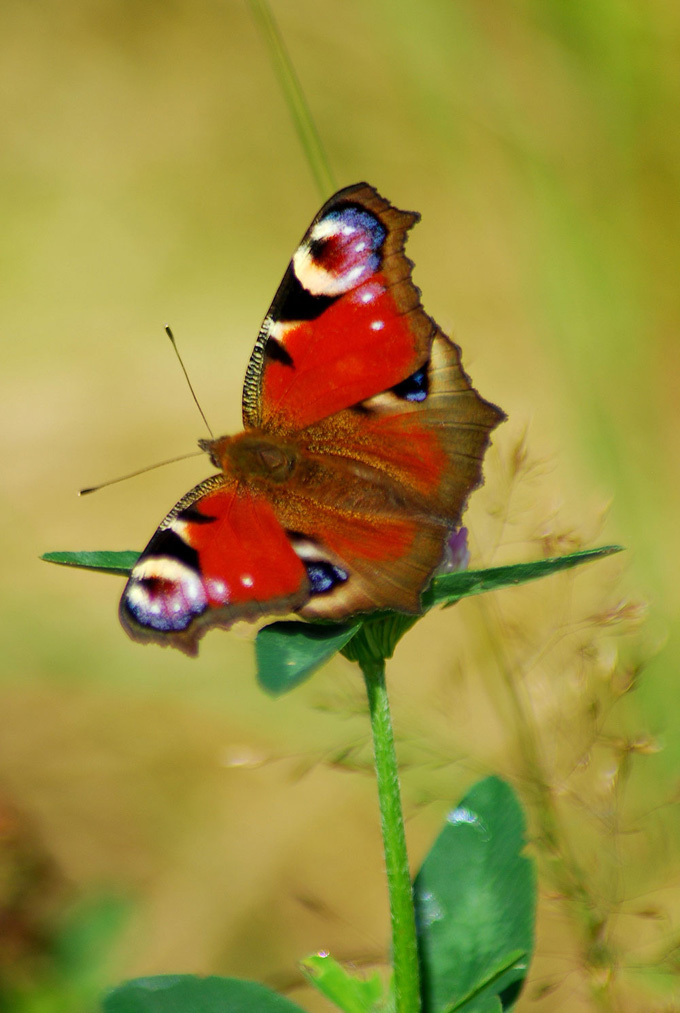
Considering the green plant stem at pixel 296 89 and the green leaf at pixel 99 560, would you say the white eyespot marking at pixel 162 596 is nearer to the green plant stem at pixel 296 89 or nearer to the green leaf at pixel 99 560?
the green leaf at pixel 99 560

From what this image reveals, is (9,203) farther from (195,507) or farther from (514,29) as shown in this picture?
(195,507)

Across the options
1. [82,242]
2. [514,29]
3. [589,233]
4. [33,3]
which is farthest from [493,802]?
[33,3]

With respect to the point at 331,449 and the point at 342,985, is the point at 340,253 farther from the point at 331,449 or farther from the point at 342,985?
the point at 342,985

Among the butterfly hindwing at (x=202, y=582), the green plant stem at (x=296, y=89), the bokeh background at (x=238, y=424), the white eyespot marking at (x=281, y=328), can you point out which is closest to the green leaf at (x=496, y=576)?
the butterfly hindwing at (x=202, y=582)

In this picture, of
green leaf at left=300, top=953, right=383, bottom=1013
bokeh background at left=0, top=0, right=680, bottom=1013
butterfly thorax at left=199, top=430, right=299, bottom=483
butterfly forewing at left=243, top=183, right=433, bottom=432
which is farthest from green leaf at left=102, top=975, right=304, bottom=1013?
butterfly forewing at left=243, top=183, right=433, bottom=432

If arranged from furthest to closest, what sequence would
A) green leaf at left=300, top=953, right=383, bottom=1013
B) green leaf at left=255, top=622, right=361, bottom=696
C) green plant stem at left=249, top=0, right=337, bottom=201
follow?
green plant stem at left=249, top=0, right=337, bottom=201 < green leaf at left=300, top=953, right=383, bottom=1013 < green leaf at left=255, top=622, right=361, bottom=696

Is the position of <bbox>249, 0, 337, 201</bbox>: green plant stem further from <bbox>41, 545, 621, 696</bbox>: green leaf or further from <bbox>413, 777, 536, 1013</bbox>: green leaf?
<bbox>413, 777, 536, 1013</bbox>: green leaf
